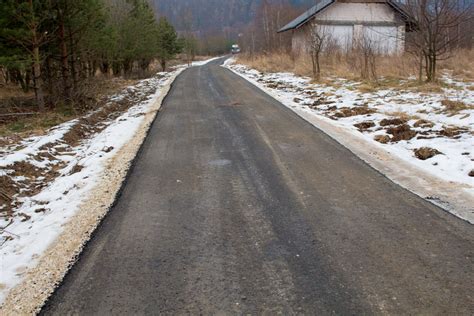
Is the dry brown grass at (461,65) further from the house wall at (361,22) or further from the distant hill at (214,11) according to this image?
the distant hill at (214,11)

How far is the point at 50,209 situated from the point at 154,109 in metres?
8.14

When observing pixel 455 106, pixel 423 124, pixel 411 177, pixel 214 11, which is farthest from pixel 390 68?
pixel 214 11

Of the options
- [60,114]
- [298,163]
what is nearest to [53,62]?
[60,114]

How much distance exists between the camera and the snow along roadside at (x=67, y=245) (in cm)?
310

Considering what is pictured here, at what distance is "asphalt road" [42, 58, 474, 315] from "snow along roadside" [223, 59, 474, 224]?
218 mm

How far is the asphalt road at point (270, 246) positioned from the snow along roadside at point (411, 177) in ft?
0.71

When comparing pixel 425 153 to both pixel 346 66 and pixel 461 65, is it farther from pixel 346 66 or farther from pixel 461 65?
pixel 346 66

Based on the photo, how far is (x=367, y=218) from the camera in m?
4.41

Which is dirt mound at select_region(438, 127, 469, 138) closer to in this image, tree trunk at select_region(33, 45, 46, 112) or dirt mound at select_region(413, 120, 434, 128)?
dirt mound at select_region(413, 120, 434, 128)

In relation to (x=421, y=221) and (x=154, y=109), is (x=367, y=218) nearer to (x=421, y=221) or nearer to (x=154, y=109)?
(x=421, y=221)

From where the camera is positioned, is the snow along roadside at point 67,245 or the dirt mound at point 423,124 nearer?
the snow along roadside at point 67,245

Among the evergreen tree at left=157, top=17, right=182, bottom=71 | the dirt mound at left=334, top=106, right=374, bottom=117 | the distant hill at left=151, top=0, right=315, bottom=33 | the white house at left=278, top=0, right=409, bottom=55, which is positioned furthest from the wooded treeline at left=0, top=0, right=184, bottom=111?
the distant hill at left=151, top=0, right=315, bottom=33

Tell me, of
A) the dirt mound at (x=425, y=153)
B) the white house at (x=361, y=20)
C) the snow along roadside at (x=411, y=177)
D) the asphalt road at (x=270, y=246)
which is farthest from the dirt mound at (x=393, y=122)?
the white house at (x=361, y=20)

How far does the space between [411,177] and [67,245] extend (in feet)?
14.6
